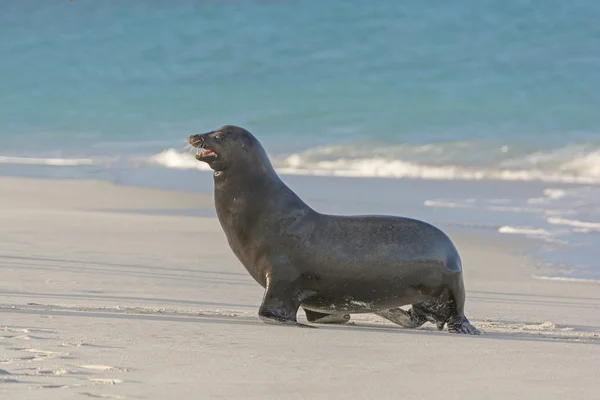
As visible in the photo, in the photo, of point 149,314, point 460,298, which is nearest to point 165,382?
point 149,314

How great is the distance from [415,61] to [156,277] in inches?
1951

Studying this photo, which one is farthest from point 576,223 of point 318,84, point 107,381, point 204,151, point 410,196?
point 318,84

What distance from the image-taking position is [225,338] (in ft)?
25.5

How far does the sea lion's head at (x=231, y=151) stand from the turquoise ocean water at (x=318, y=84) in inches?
970

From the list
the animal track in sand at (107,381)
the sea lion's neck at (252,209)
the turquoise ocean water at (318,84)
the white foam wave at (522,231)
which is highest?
the turquoise ocean water at (318,84)

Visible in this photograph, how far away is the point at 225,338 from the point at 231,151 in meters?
2.17

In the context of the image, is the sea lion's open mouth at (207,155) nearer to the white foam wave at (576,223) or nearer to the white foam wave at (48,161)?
the white foam wave at (576,223)

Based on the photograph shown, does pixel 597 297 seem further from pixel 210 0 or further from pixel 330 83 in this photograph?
pixel 210 0

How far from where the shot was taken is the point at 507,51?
6156 cm

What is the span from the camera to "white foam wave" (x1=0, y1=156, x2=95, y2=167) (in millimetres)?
35281

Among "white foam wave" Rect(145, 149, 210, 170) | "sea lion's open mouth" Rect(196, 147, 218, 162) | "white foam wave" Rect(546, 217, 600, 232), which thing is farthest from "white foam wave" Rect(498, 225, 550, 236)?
"white foam wave" Rect(145, 149, 210, 170)

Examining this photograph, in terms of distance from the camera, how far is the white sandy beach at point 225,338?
6227 millimetres

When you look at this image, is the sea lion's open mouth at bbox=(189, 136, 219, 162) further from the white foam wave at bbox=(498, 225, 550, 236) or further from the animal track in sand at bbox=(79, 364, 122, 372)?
the white foam wave at bbox=(498, 225, 550, 236)

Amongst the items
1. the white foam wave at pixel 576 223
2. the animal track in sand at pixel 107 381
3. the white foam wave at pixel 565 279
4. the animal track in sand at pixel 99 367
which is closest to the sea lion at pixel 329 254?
the animal track in sand at pixel 99 367
